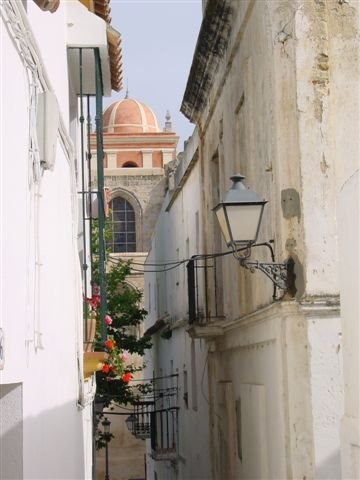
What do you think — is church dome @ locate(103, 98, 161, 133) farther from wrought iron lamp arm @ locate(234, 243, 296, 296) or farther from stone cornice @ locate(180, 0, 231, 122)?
wrought iron lamp arm @ locate(234, 243, 296, 296)

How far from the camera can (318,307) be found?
9438mm

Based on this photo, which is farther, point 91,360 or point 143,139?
point 143,139

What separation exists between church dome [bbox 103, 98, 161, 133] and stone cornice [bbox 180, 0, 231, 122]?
30.0 metres

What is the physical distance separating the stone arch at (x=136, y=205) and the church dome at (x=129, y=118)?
110 inches

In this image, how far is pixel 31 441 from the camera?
5.83 metres

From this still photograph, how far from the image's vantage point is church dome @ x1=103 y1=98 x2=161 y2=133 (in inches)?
1886

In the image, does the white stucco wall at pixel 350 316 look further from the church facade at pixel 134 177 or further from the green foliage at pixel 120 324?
the church facade at pixel 134 177

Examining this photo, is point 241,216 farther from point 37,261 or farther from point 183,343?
point 183,343

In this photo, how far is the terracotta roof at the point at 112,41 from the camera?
12.2 metres

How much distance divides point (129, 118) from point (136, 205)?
415 cm

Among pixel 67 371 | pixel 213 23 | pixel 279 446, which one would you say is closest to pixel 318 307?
pixel 279 446

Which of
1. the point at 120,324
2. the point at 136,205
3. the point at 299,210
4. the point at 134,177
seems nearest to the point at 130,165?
the point at 134,177

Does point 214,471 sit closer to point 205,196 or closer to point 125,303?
point 205,196

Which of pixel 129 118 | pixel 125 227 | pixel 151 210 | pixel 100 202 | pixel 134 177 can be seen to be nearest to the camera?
pixel 100 202
